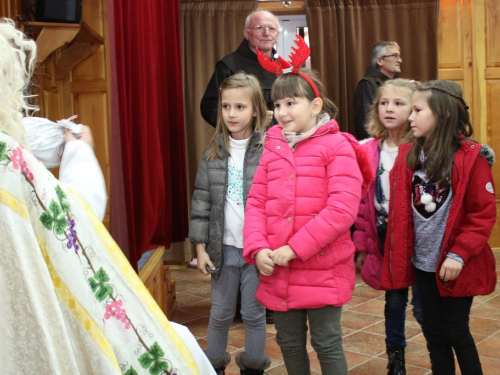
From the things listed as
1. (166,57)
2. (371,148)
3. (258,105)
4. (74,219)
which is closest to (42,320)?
(74,219)

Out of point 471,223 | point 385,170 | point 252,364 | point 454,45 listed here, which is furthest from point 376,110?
point 454,45

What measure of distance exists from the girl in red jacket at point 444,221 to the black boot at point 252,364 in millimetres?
586

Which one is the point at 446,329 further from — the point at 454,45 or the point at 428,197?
the point at 454,45

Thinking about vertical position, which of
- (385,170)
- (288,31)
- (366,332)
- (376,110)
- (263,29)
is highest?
(288,31)

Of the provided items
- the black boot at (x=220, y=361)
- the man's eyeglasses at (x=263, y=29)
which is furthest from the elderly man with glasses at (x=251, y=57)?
the black boot at (x=220, y=361)

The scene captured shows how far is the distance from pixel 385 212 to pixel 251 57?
4.78 feet

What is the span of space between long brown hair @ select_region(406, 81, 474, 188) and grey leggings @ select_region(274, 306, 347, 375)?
579 millimetres

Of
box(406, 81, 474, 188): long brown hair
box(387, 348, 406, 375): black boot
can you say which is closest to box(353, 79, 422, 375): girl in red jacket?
box(387, 348, 406, 375): black boot

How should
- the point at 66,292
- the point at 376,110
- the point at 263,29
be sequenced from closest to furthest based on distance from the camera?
the point at 66,292 < the point at 376,110 < the point at 263,29

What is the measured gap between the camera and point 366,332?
323 cm

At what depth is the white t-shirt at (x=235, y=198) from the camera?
98.2 inches

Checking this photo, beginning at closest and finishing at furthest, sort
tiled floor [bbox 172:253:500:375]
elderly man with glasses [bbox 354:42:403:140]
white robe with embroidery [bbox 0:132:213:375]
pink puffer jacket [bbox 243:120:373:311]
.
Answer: white robe with embroidery [bbox 0:132:213:375], pink puffer jacket [bbox 243:120:373:311], tiled floor [bbox 172:253:500:375], elderly man with glasses [bbox 354:42:403:140]

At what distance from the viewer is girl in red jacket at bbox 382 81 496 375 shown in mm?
2023

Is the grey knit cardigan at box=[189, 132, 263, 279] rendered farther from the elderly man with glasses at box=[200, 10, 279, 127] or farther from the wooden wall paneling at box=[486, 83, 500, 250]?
the wooden wall paneling at box=[486, 83, 500, 250]
